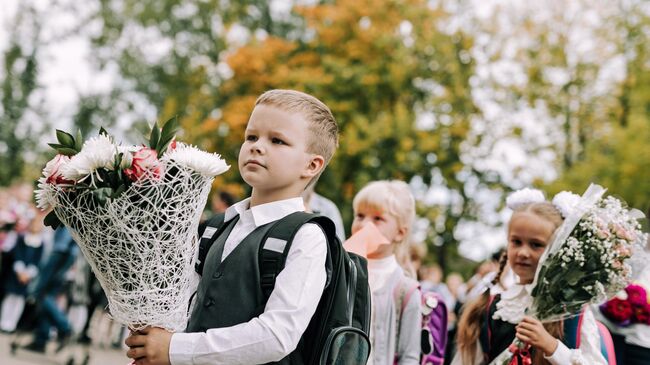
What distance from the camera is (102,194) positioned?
2258 mm

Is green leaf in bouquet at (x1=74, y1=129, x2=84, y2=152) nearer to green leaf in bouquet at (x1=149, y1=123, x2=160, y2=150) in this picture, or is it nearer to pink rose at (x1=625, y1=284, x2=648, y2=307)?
green leaf in bouquet at (x1=149, y1=123, x2=160, y2=150)

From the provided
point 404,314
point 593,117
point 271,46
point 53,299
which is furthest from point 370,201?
point 593,117

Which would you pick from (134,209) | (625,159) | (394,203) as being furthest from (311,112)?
(625,159)

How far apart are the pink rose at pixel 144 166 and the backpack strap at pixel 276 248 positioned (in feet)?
1.45

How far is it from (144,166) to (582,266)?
8.42 feet

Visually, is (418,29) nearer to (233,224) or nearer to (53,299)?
(53,299)

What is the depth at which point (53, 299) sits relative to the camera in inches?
427

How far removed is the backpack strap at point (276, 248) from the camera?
101 inches

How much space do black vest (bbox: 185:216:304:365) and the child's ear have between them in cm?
32

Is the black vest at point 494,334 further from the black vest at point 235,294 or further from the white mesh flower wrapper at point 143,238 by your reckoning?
the white mesh flower wrapper at point 143,238

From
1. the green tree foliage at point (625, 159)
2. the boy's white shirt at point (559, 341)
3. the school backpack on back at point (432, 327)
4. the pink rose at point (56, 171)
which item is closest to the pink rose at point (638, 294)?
the boy's white shirt at point (559, 341)

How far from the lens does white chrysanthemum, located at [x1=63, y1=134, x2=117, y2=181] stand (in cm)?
230

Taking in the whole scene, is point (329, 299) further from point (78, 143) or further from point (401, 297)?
point (401, 297)

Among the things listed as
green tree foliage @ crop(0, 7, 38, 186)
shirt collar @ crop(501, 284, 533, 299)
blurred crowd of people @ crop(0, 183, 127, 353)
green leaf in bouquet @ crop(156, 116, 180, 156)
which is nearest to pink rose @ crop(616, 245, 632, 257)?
shirt collar @ crop(501, 284, 533, 299)
